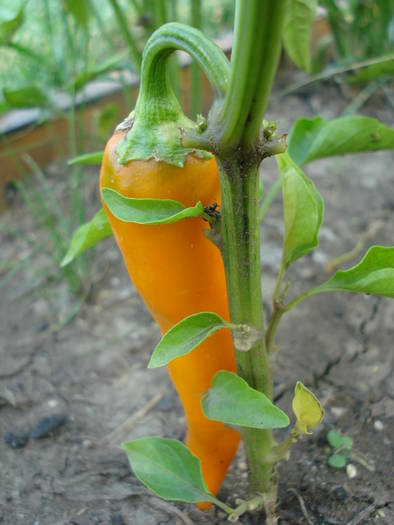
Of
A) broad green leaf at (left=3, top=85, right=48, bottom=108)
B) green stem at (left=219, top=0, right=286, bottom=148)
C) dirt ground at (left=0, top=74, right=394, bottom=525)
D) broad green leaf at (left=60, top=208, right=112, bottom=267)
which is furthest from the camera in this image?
broad green leaf at (left=3, top=85, right=48, bottom=108)

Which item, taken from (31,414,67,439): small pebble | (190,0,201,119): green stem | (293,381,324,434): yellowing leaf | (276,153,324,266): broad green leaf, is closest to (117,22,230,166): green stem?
(276,153,324,266): broad green leaf

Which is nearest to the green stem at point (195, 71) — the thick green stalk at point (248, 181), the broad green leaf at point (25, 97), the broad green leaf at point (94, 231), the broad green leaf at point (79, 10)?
the broad green leaf at point (79, 10)

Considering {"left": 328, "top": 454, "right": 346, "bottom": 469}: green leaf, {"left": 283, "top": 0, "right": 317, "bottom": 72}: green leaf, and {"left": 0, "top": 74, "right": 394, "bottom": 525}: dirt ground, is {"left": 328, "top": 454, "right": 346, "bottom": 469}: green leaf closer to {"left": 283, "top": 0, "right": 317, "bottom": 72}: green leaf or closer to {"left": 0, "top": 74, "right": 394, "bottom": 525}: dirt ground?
{"left": 0, "top": 74, "right": 394, "bottom": 525}: dirt ground

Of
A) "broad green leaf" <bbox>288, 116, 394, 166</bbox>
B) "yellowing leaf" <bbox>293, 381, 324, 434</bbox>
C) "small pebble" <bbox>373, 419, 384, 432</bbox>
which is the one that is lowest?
"small pebble" <bbox>373, 419, 384, 432</bbox>

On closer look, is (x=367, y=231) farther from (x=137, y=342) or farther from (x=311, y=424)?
(x=311, y=424)

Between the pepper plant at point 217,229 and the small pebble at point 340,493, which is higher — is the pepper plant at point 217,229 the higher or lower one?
the higher one

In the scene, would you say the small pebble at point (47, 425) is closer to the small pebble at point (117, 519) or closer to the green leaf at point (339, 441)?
the small pebble at point (117, 519)
